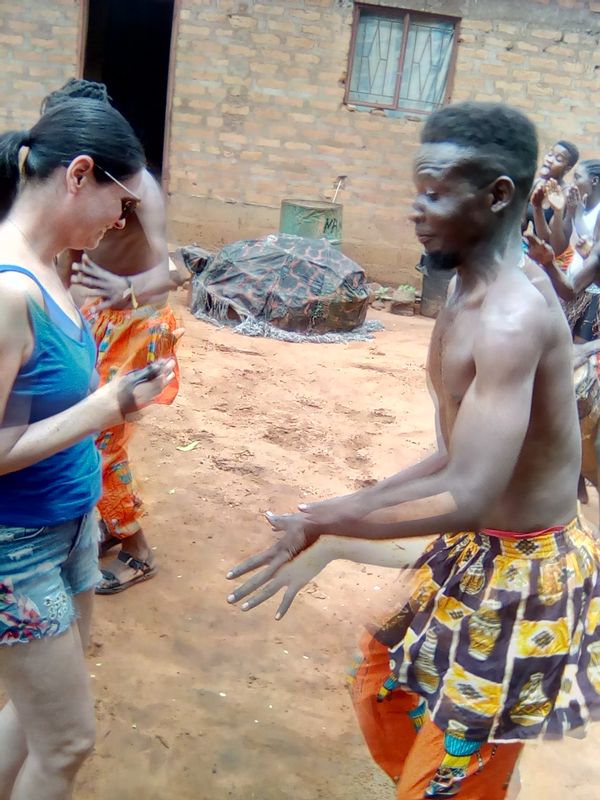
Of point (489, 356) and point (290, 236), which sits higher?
point (489, 356)

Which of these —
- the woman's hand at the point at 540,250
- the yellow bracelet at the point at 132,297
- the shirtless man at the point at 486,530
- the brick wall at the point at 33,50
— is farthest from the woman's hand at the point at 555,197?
the brick wall at the point at 33,50

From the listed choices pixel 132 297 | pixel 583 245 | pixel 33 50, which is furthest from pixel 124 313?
pixel 33 50

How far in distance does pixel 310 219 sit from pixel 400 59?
2351 mm

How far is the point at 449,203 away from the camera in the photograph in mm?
1729

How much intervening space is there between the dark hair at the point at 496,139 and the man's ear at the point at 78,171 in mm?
747

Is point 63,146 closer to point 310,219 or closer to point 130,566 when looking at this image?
point 130,566

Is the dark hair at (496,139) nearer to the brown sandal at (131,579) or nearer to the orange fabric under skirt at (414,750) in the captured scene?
the orange fabric under skirt at (414,750)

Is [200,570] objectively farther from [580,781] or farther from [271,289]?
[271,289]

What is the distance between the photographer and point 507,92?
388 inches

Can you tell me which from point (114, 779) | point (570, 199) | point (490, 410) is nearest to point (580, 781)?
point (114, 779)

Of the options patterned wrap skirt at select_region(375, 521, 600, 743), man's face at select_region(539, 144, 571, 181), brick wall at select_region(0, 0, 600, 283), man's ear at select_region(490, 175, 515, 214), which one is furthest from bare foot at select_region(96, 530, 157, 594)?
brick wall at select_region(0, 0, 600, 283)

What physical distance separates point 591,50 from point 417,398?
19.3ft

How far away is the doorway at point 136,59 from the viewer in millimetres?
14016

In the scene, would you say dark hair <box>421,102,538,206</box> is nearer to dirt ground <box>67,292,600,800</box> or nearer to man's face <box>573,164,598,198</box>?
dirt ground <box>67,292,600,800</box>
